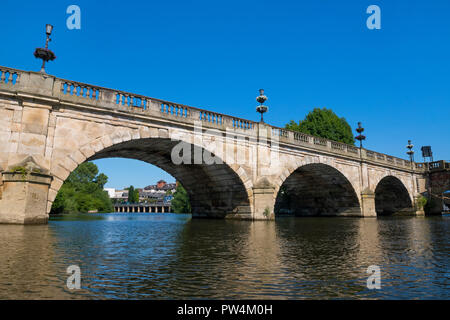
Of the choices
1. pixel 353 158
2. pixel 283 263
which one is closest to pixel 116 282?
pixel 283 263

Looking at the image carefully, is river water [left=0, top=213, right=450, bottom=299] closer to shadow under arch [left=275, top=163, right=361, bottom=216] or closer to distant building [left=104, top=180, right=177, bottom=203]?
shadow under arch [left=275, top=163, right=361, bottom=216]

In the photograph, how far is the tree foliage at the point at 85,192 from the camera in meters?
48.4

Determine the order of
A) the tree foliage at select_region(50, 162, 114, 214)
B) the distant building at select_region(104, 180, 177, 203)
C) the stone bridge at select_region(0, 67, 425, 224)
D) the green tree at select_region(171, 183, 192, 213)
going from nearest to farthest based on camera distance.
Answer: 1. the stone bridge at select_region(0, 67, 425, 224)
2. the tree foliage at select_region(50, 162, 114, 214)
3. the green tree at select_region(171, 183, 192, 213)
4. the distant building at select_region(104, 180, 177, 203)

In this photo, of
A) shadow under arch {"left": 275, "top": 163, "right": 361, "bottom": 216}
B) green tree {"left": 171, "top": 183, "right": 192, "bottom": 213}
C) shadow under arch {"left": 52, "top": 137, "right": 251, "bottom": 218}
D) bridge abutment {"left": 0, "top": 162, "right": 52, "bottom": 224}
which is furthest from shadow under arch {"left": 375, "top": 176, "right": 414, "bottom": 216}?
green tree {"left": 171, "top": 183, "right": 192, "bottom": 213}

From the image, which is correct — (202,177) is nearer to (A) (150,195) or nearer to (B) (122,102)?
(B) (122,102)

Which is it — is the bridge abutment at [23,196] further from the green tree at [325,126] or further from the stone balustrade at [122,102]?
the green tree at [325,126]

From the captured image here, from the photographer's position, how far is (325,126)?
37.9 m

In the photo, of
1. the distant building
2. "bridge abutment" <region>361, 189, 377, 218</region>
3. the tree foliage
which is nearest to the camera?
"bridge abutment" <region>361, 189, 377, 218</region>

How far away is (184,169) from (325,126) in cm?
2288

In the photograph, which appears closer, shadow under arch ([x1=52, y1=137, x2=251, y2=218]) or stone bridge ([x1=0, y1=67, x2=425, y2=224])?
stone bridge ([x1=0, y1=67, x2=425, y2=224])

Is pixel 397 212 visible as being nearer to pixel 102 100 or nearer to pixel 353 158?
pixel 353 158

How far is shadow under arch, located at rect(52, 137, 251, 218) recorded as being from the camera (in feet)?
59.4

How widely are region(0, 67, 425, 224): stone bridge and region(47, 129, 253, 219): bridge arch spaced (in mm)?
56

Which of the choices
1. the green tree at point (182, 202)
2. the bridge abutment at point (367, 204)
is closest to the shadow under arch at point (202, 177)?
the bridge abutment at point (367, 204)
